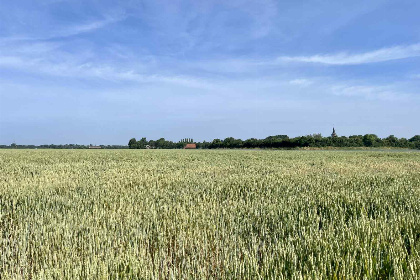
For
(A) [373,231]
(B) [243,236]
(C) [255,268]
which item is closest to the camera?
(C) [255,268]

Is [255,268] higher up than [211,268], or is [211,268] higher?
[255,268]

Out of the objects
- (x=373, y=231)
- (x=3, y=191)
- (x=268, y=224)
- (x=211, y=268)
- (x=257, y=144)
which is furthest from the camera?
(x=257, y=144)

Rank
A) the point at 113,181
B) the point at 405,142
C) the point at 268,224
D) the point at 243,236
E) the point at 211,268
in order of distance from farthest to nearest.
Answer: the point at 405,142 → the point at 113,181 → the point at 268,224 → the point at 243,236 → the point at 211,268

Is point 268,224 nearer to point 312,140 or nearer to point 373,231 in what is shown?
point 373,231

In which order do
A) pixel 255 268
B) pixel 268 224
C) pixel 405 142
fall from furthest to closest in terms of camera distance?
pixel 405 142
pixel 268 224
pixel 255 268

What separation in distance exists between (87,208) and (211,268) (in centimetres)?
365

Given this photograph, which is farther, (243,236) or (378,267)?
(243,236)

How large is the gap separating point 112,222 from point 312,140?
87847 millimetres

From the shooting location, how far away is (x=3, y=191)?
7.82 m

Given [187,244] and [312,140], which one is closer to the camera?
[187,244]

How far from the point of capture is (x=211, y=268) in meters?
3.34

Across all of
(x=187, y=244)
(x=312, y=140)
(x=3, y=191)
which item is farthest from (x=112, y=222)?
(x=312, y=140)

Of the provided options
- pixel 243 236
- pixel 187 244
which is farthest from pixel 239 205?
pixel 187 244

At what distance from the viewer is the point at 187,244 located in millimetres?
4012
